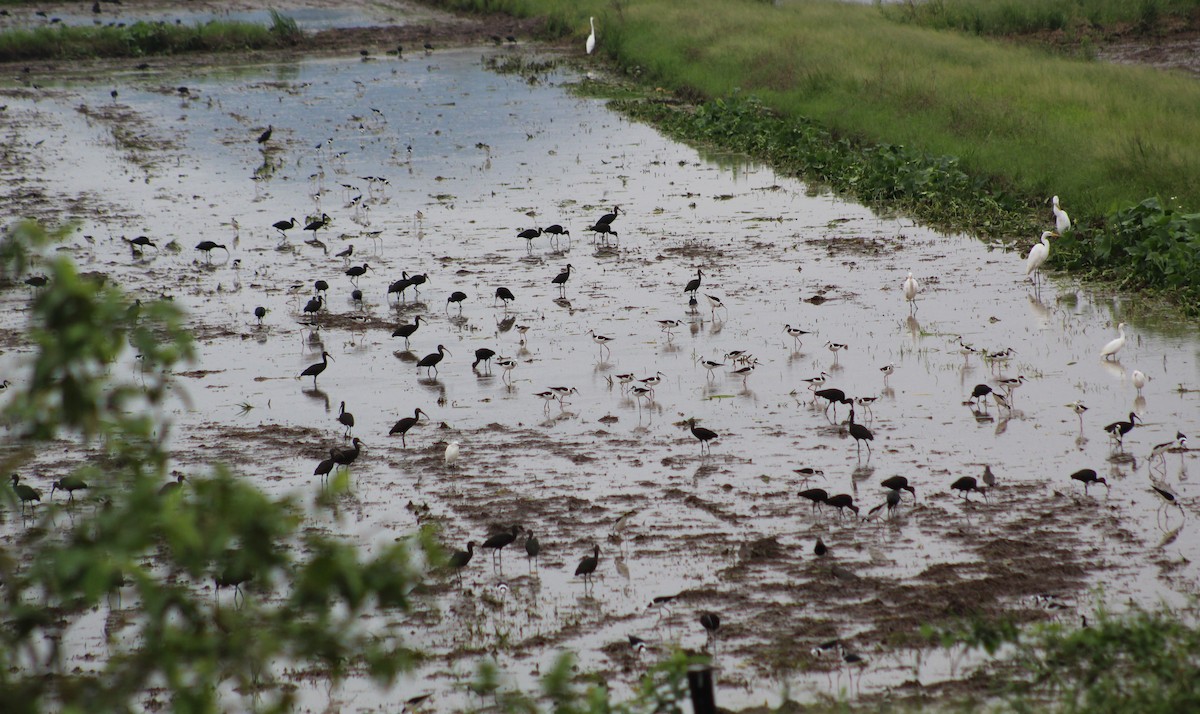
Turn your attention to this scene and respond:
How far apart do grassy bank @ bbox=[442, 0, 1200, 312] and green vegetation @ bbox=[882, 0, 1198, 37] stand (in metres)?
2.01

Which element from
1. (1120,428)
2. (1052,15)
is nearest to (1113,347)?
(1120,428)

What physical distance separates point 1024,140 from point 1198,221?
660cm

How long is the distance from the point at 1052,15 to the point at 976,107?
1631cm

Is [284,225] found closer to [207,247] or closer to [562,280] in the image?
[207,247]

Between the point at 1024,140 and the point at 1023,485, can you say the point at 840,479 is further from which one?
the point at 1024,140

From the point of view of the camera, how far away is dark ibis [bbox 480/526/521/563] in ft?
30.4

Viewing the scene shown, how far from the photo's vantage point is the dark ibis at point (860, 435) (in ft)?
36.5

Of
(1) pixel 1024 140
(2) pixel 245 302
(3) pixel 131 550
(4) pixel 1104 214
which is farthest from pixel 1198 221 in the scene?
(3) pixel 131 550

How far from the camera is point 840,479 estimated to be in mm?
10906

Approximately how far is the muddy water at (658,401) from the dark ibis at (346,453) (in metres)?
0.28

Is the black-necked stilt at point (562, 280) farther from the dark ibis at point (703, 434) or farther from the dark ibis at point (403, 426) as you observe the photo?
the dark ibis at point (703, 434)

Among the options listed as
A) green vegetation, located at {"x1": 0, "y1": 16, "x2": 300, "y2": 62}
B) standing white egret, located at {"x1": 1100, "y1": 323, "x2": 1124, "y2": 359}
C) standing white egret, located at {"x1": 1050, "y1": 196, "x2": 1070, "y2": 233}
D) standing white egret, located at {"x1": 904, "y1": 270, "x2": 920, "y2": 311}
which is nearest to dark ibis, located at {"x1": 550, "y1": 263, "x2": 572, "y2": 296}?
standing white egret, located at {"x1": 904, "y1": 270, "x2": 920, "y2": 311}

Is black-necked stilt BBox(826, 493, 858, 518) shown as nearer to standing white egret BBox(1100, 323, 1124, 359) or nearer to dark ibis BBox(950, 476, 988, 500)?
dark ibis BBox(950, 476, 988, 500)

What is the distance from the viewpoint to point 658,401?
523 inches
